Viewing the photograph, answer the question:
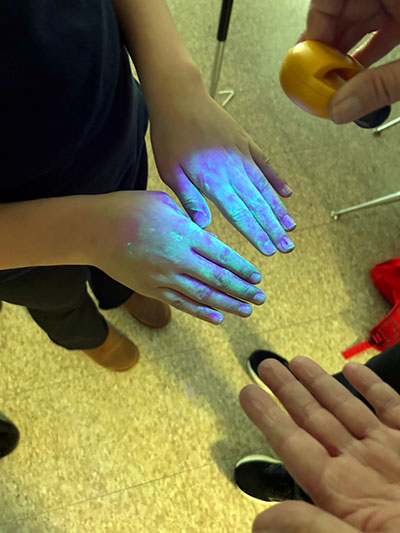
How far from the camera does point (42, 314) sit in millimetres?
887

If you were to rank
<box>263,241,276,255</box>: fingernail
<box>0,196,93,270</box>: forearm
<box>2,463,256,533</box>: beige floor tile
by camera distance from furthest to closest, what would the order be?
1. <box>2,463,256,533</box>: beige floor tile
2. <box>263,241,276,255</box>: fingernail
3. <box>0,196,93,270</box>: forearm

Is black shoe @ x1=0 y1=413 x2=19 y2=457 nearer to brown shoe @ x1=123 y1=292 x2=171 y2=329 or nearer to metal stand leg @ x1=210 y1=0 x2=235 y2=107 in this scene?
brown shoe @ x1=123 y1=292 x2=171 y2=329

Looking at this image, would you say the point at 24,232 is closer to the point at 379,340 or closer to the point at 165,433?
the point at 165,433

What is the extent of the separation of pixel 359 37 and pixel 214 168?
489 mm

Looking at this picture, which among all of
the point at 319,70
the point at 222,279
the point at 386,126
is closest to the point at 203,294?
the point at 222,279

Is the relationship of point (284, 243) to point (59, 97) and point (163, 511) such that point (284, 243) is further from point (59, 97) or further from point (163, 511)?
point (163, 511)

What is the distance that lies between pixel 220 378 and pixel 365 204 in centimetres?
73

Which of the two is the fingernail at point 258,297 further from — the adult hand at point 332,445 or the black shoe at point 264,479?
the black shoe at point 264,479

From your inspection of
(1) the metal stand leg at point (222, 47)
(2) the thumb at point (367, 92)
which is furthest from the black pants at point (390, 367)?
(1) the metal stand leg at point (222, 47)

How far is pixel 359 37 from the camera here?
0.89 meters

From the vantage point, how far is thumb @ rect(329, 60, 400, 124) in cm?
74

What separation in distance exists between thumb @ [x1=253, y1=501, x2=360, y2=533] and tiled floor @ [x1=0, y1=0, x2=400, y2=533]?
73 cm

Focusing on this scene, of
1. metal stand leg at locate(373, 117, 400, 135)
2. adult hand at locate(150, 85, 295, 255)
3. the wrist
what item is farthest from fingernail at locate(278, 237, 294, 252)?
metal stand leg at locate(373, 117, 400, 135)

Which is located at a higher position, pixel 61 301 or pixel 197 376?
pixel 61 301
